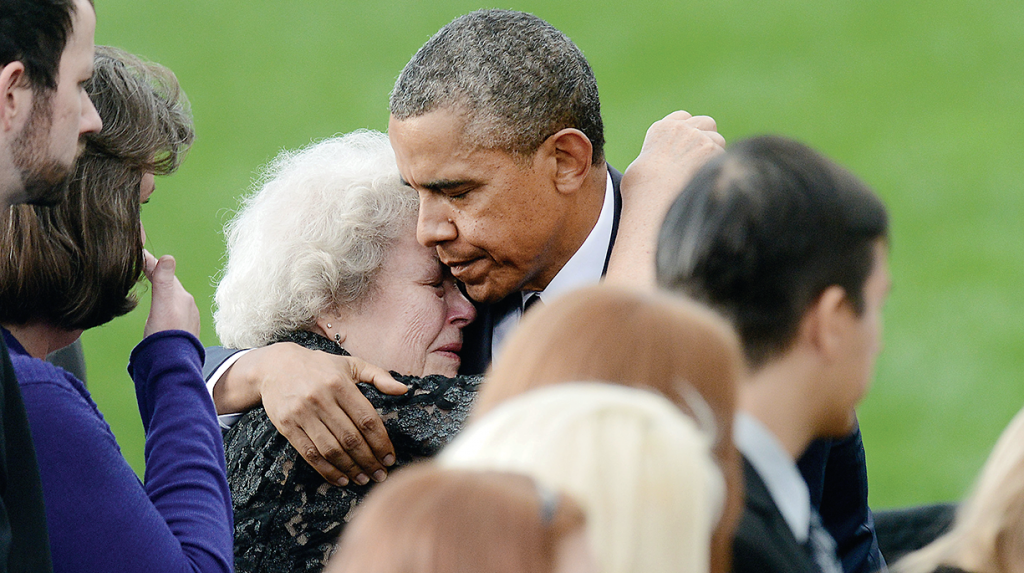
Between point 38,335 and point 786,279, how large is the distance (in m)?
1.42

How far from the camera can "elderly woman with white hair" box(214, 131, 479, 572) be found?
2582mm

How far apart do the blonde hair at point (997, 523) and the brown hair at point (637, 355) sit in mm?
804

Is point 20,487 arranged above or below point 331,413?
above

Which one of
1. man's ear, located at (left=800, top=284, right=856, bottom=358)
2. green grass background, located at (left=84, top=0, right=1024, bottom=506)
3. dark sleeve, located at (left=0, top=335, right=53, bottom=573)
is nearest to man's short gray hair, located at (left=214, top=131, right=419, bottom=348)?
dark sleeve, located at (left=0, top=335, right=53, bottom=573)

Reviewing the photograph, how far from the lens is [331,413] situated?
2.57m

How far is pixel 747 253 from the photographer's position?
1760mm

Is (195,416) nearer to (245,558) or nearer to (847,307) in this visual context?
(245,558)

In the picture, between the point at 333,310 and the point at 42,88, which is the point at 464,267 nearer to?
the point at 333,310

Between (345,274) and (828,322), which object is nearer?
(828,322)

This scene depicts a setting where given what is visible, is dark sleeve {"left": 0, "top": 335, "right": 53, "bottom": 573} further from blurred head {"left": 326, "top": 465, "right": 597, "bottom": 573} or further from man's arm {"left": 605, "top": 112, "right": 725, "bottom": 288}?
man's arm {"left": 605, "top": 112, "right": 725, "bottom": 288}

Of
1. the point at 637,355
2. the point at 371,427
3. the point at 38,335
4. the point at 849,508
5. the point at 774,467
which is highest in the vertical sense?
the point at 637,355

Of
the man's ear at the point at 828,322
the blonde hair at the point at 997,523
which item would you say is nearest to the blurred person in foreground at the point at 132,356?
the man's ear at the point at 828,322

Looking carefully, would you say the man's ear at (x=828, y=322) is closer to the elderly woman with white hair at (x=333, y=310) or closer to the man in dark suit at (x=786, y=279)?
the man in dark suit at (x=786, y=279)

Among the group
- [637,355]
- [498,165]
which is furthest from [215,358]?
[637,355]
